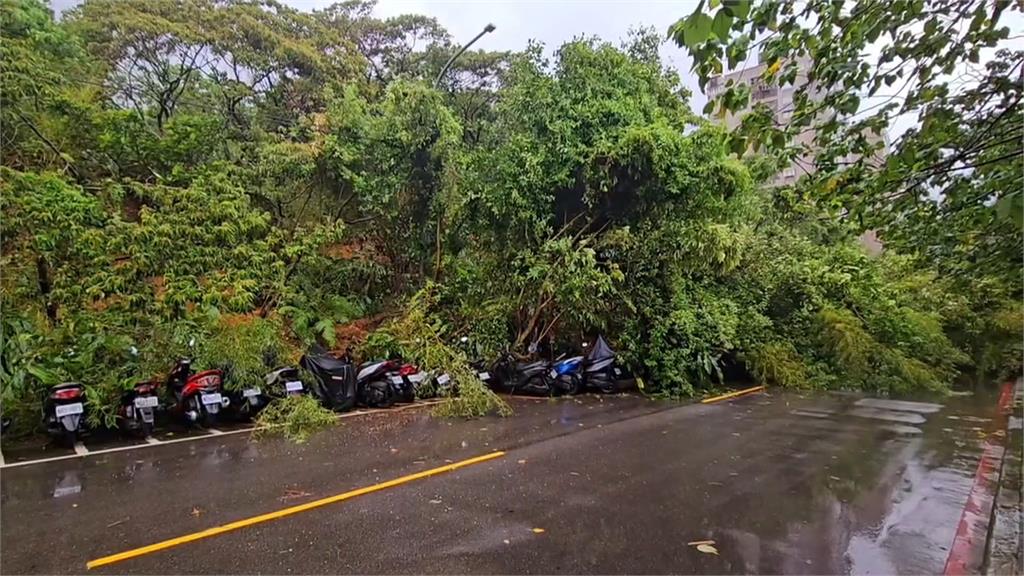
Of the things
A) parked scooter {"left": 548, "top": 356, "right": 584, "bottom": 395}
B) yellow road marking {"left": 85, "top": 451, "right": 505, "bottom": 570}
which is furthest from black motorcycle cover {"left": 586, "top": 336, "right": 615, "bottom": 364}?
yellow road marking {"left": 85, "top": 451, "right": 505, "bottom": 570}

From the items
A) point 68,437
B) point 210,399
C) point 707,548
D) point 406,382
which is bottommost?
point 707,548

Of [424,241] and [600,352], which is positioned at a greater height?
[424,241]

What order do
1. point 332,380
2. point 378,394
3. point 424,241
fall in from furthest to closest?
point 424,241, point 378,394, point 332,380

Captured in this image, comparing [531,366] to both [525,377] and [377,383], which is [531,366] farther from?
[377,383]

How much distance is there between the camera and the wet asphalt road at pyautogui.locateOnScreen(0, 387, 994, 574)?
385 centimetres

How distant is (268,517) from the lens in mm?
4504

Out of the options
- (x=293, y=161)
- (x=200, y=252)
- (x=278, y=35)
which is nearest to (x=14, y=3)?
(x=293, y=161)

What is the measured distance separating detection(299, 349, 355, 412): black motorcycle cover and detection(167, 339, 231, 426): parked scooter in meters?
1.28

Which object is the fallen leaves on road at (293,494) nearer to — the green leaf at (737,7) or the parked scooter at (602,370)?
the green leaf at (737,7)

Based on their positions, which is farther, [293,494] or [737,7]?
[293,494]

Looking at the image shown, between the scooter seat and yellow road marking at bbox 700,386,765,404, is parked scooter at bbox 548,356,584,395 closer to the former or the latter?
the scooter seat

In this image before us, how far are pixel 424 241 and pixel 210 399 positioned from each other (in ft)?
21.9

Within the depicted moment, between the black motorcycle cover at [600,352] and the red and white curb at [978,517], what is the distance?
5.90 meters

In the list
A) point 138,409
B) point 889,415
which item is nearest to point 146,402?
point 138,409
